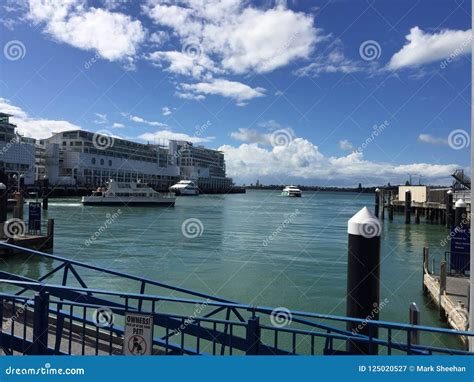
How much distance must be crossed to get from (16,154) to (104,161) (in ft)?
113

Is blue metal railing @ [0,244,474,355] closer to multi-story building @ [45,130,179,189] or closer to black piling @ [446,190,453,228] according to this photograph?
black piling @ [446,190,453,228]

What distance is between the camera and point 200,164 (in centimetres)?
17438

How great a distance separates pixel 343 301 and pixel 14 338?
11641 mm

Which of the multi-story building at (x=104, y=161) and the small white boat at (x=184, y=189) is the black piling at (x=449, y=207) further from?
the multi-story building at (x=104, y=161)

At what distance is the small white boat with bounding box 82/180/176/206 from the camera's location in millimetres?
Result: 74562

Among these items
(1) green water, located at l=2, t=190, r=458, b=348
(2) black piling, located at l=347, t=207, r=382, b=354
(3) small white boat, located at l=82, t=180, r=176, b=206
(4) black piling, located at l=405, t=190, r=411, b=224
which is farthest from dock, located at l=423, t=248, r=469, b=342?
(3) small white boat, located at l=82, t=180, r=176, b=206

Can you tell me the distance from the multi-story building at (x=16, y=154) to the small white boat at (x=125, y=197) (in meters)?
26.8

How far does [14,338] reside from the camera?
5.96 m

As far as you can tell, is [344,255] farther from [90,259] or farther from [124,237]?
[124,237]

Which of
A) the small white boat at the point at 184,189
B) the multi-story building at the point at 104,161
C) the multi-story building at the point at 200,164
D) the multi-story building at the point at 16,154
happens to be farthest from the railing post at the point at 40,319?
the multi-story building at the point at 200,164

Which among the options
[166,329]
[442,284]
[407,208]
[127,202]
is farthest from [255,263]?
[127,202]

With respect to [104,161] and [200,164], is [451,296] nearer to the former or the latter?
[104,161]

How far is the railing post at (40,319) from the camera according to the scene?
17.0ft

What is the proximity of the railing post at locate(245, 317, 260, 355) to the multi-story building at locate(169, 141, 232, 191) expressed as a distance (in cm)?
15576
